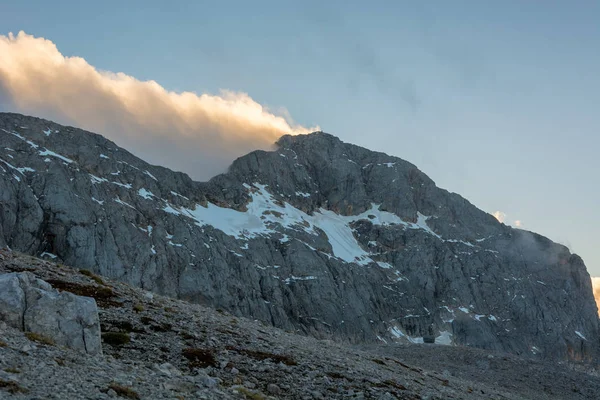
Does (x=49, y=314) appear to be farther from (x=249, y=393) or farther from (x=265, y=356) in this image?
(x=265, y=356)

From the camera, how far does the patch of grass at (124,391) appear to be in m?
17.7

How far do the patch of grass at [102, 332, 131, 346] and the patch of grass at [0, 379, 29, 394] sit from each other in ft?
35.0

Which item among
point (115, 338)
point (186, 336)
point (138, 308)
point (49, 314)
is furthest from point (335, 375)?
point (49, 314)

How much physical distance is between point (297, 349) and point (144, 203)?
161m

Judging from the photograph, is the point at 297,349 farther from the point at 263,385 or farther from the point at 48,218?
the point at 48,218

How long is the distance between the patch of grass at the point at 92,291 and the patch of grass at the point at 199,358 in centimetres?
843

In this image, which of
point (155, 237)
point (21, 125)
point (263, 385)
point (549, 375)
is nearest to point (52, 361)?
point (263, 385)

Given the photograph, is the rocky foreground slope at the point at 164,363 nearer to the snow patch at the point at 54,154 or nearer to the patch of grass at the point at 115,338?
the patch of grass at the point at 115,338

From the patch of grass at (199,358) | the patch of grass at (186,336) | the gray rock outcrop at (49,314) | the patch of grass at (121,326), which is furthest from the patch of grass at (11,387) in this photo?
the patch of grass at (186,336)

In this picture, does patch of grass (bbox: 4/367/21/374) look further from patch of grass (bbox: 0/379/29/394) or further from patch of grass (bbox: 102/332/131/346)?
patch of grass (bbox: 102/332/131/346)

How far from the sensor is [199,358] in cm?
2742

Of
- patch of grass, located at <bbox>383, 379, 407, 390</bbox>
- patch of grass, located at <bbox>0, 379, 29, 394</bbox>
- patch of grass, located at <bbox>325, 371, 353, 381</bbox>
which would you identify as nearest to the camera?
patch of grass, located at <bbox>0, 379, 29, 394</bbox>

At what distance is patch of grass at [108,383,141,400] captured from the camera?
17.7m

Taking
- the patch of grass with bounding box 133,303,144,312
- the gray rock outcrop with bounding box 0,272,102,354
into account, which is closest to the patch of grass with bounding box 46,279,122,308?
the patch of grass with bounding box 133,303,144,312
